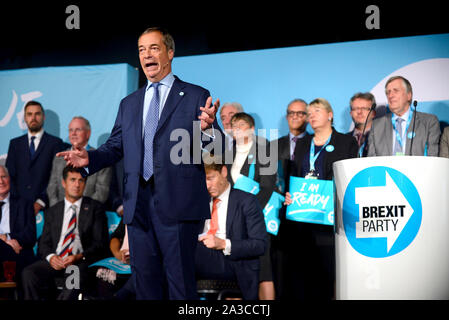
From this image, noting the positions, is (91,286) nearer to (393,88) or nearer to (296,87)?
(296,87)

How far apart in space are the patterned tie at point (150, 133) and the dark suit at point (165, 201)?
0.09 ft

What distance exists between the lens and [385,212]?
2.66m

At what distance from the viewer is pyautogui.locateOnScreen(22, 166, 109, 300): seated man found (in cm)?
509

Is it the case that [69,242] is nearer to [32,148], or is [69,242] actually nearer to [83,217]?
[83,217]

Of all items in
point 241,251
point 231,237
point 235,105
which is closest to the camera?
point 241,251

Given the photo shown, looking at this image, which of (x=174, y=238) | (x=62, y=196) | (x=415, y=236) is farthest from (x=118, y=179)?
(x=415, y=236)

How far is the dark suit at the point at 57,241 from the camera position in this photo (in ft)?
16.7

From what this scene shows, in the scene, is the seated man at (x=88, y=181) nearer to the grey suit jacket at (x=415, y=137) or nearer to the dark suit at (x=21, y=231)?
the dark suit at (x=21, y=231)

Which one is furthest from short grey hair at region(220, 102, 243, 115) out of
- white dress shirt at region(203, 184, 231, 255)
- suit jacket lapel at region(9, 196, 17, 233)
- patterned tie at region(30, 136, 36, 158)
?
suit jacket lapel at region(9, 196, 17, 233)

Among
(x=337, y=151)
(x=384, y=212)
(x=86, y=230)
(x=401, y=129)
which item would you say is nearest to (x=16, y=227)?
(x=86, y=230)

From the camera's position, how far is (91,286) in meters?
5.02

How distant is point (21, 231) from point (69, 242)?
2.04 ft

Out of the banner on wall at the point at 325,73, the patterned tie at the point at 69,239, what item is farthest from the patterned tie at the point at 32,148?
the banner on wall at the point at 325,73

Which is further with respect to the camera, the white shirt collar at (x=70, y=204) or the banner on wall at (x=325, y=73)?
the white shirt collar at (x=70, y=204)
